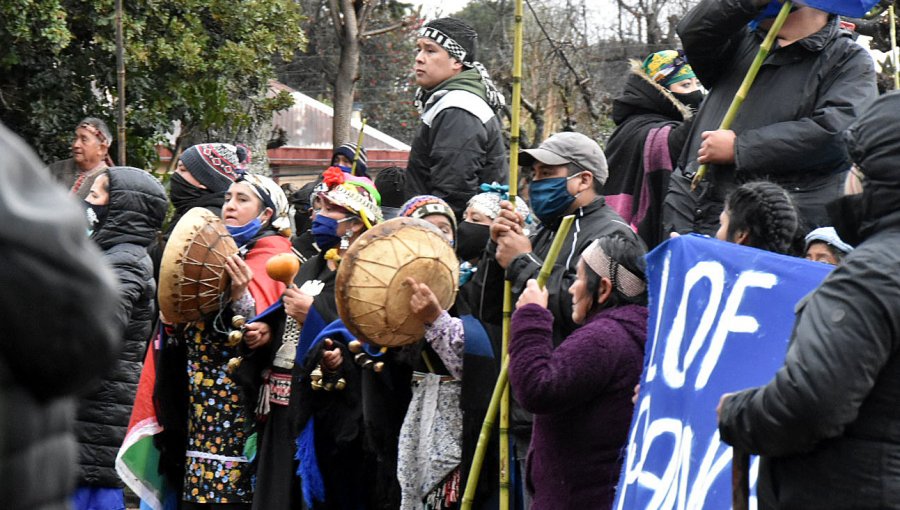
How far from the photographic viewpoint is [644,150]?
6555mm

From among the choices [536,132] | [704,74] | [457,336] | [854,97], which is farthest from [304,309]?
[536,132]

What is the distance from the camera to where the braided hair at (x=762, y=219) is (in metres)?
4.27

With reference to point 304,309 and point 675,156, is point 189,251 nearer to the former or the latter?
point 304,309

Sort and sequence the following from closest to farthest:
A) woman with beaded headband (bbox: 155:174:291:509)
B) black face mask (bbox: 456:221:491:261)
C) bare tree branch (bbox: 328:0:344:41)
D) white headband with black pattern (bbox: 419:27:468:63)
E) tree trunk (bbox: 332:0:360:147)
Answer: black face mask (bbox: 456:221:491:261), woman with beaded headband (bbox: 155:174:291:509), white headband with black pattern (bbox: 419:27:468:63), tree trunk (bbox: 332:0:360:147), bare tree branch (bbox: 328:0:344:41)

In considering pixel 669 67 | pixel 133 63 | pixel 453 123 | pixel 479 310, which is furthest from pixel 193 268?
pixel 133 63

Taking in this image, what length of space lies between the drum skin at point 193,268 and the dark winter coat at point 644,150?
6.64ft

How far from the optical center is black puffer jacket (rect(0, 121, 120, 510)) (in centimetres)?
156

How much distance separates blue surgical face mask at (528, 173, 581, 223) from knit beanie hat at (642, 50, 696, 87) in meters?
1.51

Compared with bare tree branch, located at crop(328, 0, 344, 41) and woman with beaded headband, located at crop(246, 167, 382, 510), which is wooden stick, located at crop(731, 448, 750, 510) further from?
bare tree branch, located at crop(328, 0, 344, 41)

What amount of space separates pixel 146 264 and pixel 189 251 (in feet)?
2.41

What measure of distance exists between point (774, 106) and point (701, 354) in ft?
5.64

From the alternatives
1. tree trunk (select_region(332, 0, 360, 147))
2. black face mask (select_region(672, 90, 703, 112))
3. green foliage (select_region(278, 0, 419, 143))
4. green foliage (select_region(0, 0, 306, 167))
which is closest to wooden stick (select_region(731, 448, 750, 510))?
black face mask (select_region(672, 90, 703, 112))

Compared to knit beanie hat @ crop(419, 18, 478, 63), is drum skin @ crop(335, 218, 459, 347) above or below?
below

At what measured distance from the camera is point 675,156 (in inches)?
249
